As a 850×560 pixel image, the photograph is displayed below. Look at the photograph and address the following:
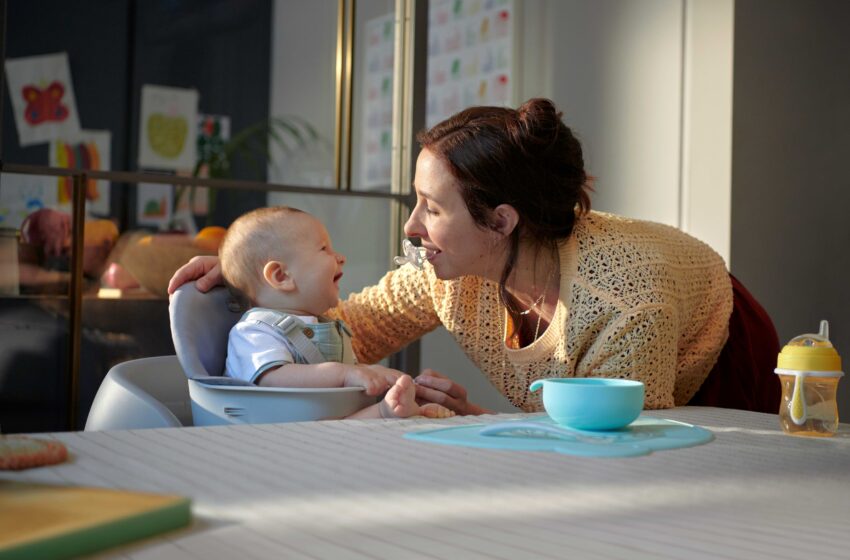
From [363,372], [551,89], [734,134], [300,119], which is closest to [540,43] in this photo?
[551,89]

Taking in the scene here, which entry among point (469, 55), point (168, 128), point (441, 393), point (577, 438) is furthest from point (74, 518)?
point (469, 55)

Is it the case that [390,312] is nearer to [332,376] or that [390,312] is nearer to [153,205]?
[332,376]

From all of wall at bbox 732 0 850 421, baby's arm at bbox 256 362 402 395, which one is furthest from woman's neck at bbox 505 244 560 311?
wall at bbox 732 0 850 421

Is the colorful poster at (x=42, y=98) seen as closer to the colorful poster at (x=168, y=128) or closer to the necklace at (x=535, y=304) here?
the colorful poster at (x=168, y=128)

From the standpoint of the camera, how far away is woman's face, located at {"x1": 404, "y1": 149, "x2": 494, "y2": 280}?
5.66ft

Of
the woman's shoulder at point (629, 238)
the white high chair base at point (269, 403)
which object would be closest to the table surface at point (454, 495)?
the white high chair base at point (269, 403)

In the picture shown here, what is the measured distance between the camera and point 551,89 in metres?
3.63

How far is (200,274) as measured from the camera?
1761mm

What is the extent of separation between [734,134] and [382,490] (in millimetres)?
2682

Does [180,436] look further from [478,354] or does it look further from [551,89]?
[551,89]

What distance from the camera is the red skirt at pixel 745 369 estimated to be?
1915 millimetres

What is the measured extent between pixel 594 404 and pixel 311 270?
84 cm

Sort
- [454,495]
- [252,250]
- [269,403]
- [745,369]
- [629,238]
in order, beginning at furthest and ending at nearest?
[745,369], [252,250], [629,238], [269,403], [454,495]

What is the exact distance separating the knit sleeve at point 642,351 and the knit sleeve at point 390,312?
0.44 metres
